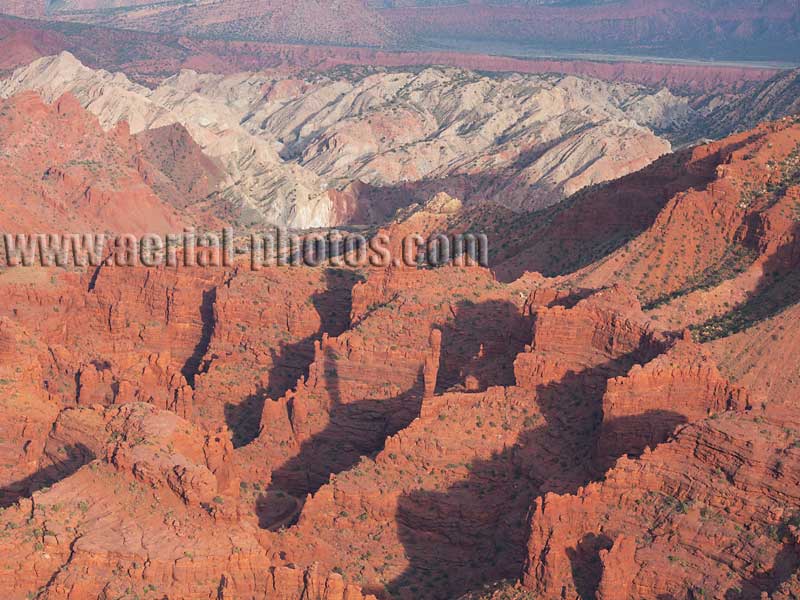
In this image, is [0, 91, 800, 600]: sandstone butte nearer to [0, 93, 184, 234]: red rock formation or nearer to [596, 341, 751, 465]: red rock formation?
[596, 341, 751, 465]: red rock formation

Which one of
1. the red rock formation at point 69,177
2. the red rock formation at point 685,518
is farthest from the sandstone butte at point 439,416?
the red rock formation at point 69,177

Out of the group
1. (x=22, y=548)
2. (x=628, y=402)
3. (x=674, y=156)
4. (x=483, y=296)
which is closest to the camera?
(x=22, y=548)

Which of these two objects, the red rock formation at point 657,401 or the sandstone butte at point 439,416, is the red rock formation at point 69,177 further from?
the red rock formation at point 657,401

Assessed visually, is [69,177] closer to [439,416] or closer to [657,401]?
[439,416]

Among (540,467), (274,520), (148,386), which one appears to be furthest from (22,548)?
(148,386)

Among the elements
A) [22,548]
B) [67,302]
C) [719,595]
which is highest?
[719,595]

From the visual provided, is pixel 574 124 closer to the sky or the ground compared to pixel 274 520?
closer to the ground

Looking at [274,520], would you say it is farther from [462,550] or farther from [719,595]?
[719,595]

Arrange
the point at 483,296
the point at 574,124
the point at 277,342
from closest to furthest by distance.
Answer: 1. the point at 483,296
2. the point at 277,342
3. the point at 574,124
